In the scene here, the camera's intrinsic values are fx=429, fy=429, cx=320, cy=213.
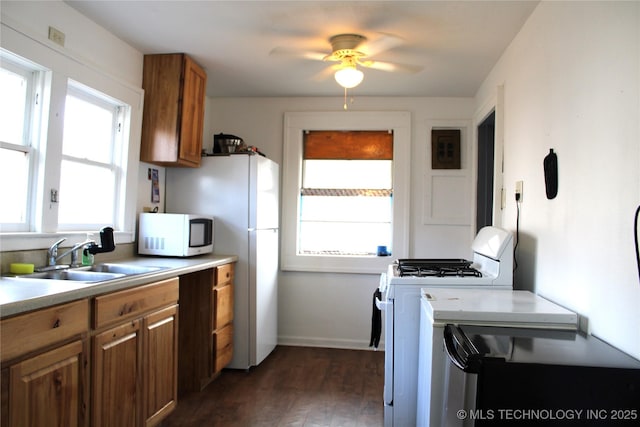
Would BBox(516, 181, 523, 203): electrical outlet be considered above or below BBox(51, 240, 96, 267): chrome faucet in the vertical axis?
above

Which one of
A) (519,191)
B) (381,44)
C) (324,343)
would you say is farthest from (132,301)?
(324,343)

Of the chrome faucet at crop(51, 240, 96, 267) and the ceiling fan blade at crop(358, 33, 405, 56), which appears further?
the ceiling fan blade at crop(358, 33, 405, 56)

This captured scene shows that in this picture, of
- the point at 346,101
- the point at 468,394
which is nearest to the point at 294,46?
the point at 346,101

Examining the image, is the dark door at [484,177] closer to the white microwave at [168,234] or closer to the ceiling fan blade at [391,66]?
the ceiling fan blade at [391,66]

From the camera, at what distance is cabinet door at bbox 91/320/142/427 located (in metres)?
1.79

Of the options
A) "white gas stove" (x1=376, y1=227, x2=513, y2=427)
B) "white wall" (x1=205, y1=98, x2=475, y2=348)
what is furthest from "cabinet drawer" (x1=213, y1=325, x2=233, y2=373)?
"white gas stove" (x1=376, y1=227, x2=513, y2=427)

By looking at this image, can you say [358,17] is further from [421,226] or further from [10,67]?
[421,226]

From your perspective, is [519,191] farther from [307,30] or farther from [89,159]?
[89,159]

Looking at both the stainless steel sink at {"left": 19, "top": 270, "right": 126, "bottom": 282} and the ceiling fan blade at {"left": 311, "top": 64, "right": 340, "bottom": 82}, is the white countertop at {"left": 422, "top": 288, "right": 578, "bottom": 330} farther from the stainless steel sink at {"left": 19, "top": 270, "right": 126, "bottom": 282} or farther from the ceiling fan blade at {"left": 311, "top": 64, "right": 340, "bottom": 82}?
the ceiling fan blade at {"left": 311, "top": 64, "right": 340, "bottom": 82}

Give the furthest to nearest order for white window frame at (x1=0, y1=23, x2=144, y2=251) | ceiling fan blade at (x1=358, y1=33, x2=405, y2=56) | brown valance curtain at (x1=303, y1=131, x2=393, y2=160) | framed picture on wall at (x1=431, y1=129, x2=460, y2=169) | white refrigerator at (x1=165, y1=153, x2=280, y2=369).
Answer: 1. brown valance curtain at (x1=303, y1=131, x2=393, y2=160)
2. framed picture on wall at (x1=431, y1=129, x2=460, y2=169)
3. white refrigerator at (x1=165, y1=153, x2=280, y2=369)
4. ceiling fan blade at (x1=358, y1=33, x2=405, y2=56)
5. white window frame at (x1=0, y1=23, x2=144, y2=251)

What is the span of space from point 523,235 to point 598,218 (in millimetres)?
896

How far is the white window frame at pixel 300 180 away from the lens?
397 centimetres

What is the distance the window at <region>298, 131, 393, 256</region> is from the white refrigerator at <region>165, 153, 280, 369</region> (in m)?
0.74

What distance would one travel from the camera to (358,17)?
7.87 feet
